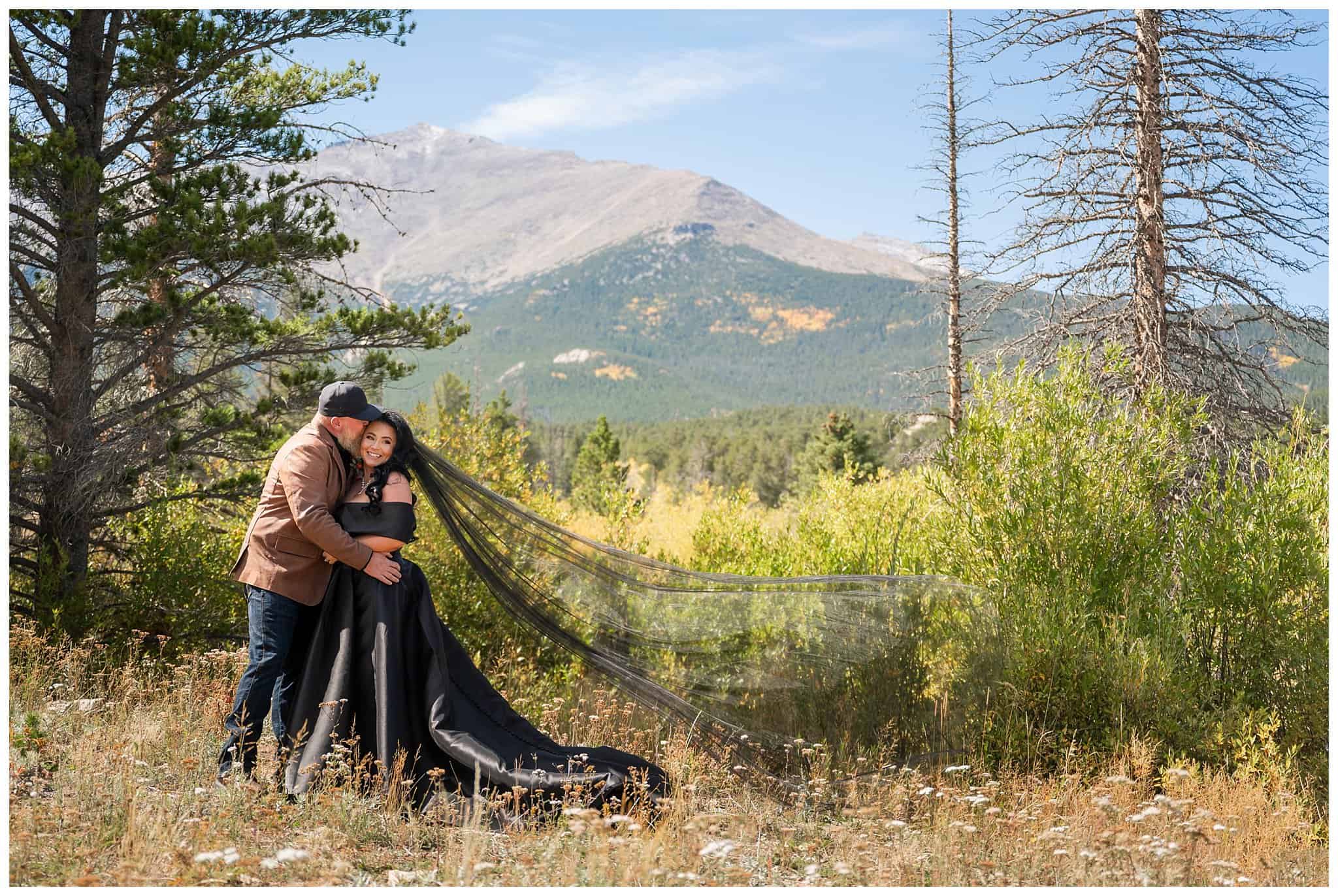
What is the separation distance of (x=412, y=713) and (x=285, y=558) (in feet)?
3.26

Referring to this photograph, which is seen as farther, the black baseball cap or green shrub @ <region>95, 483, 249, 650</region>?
green shrub @ <region>95, 483, 249, 650</region>

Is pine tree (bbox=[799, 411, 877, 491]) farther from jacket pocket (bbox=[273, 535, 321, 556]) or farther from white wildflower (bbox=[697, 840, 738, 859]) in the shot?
white wildflower (bbox=[697, 840, 738, 859])

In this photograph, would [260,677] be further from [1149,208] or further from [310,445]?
[1149,208]

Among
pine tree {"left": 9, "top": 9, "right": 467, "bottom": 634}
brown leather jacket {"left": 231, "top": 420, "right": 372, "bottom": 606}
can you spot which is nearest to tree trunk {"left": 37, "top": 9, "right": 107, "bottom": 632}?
pine tree {"left": 9, "top": 9, "right": 467, "bottom": 634}

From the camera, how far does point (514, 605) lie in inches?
229

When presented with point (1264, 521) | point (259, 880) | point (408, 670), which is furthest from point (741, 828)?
point (1264, 521)

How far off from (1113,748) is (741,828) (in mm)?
2882

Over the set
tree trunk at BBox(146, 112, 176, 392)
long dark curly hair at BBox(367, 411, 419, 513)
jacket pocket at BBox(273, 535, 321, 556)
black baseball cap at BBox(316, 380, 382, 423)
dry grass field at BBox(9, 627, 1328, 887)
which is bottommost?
dry grass field at BBox(9, 627, 1328, 887)

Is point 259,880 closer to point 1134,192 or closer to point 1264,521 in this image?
point 1264,521

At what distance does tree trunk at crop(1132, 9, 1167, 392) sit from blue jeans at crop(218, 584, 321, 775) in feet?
28.6

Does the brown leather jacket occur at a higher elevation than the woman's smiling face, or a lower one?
lower

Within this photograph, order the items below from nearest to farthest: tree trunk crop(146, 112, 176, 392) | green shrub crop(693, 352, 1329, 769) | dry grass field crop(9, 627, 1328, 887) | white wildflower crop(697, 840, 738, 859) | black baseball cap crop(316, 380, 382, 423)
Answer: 1. white wildflower crop(697, 840, 738, 859)
2. dry grass field crop(9, 627, 1328, 887)
3. black baseball cap crop(316, 380, 382, 423)
4. green shrub crop(693, 352, 1329, 769)
5. tree trunk crop(146, 112, 176, 392)

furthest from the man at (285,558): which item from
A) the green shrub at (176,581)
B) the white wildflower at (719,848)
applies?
the green shrub at (176,581)

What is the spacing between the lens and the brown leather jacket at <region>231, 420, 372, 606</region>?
15.6 ft
